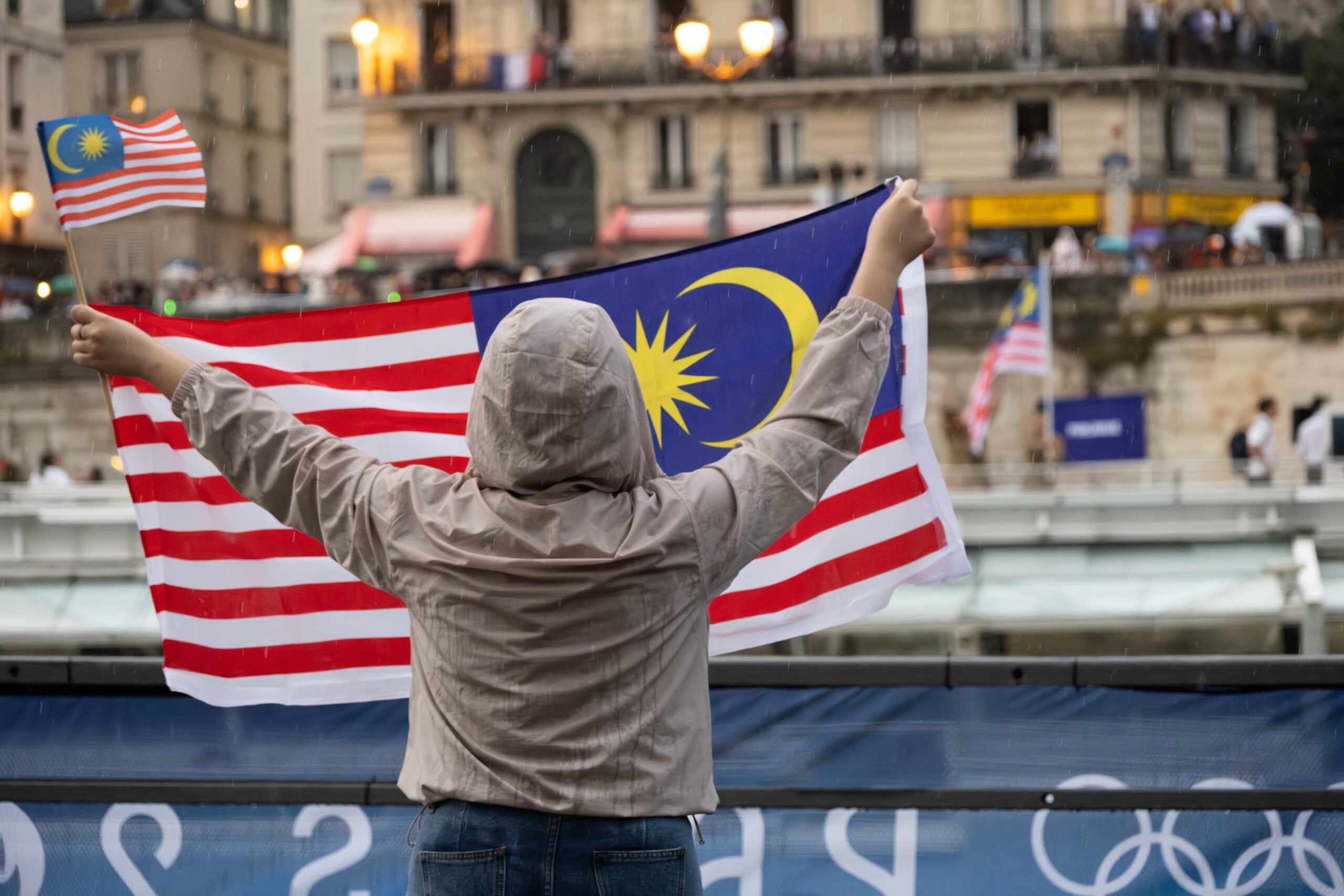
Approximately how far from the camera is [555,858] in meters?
2.44

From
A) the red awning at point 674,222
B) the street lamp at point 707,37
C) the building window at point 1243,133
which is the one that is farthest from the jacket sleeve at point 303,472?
the building window at point 1243,133

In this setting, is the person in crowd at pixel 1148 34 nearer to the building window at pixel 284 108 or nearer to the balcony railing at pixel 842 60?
the balcony railing at pixel 842 60

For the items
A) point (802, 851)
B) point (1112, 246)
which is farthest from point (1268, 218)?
point (802, 851)

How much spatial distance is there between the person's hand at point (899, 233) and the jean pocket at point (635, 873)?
1113 mm

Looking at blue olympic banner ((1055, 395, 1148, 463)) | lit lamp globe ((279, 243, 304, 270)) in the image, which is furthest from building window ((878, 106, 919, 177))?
blue olympic banner ((1055, 395, 1148, 463))

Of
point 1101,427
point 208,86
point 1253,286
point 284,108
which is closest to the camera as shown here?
point 1101,427

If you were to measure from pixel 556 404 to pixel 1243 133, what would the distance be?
145ft

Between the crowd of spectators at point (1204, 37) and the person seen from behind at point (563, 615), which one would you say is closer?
the person seen from behind at point (563, 615)

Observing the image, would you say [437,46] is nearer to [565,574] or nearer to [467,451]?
[467,451]

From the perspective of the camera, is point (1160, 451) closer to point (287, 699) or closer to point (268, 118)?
point (287, 699)

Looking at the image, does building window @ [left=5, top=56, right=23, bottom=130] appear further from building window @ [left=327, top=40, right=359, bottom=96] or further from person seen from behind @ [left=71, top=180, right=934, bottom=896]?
person seen from behind @ [left=71, top=180, right=934, bottom=896]

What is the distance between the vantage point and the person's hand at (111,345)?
2.90 metres

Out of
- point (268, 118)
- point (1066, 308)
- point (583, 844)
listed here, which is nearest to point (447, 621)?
point (583, 844)

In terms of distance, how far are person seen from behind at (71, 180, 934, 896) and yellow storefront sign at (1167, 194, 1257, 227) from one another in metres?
40.5
